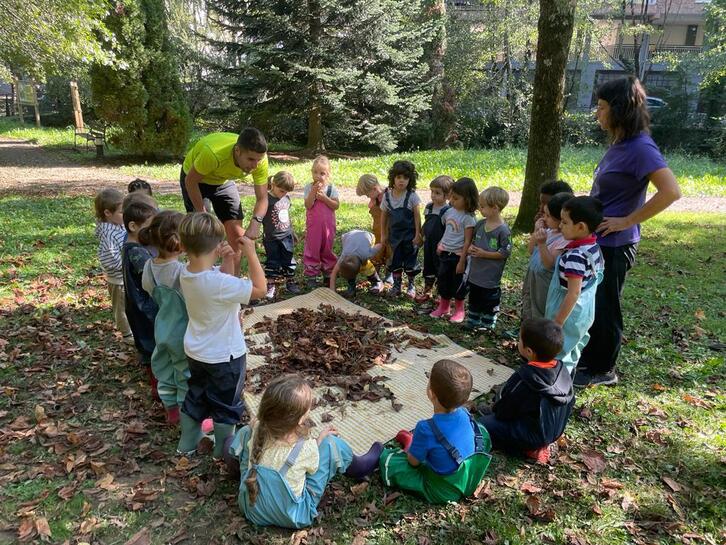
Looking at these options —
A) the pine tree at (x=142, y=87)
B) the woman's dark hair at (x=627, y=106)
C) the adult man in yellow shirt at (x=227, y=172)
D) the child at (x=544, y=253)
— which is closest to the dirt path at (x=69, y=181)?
the pine tree at (x=142, y=87)

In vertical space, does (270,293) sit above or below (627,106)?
below

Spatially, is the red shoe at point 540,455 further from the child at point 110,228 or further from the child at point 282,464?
the child at point 110,228

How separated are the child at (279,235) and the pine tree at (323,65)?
525 inches

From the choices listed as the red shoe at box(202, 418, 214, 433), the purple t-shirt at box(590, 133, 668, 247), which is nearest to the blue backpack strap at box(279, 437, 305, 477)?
the red shoe at box(202, 418, 214, 433)

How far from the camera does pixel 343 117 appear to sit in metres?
19.9

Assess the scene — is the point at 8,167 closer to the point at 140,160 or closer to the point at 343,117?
the point at 140,160

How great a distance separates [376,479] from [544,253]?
2.16m

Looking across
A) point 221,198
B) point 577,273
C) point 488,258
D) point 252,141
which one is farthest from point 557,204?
point 221,198

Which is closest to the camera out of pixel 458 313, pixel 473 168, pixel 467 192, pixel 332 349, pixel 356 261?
pixel 332 349

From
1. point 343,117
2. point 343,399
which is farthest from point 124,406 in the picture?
point 343,117

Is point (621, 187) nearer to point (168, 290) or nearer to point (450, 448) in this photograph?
point (450, 448)

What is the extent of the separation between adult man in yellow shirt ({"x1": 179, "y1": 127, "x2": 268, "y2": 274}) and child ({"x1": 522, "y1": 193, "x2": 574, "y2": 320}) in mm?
2401

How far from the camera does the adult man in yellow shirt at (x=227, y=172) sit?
4512mm

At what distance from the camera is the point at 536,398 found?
3121 millimetres
